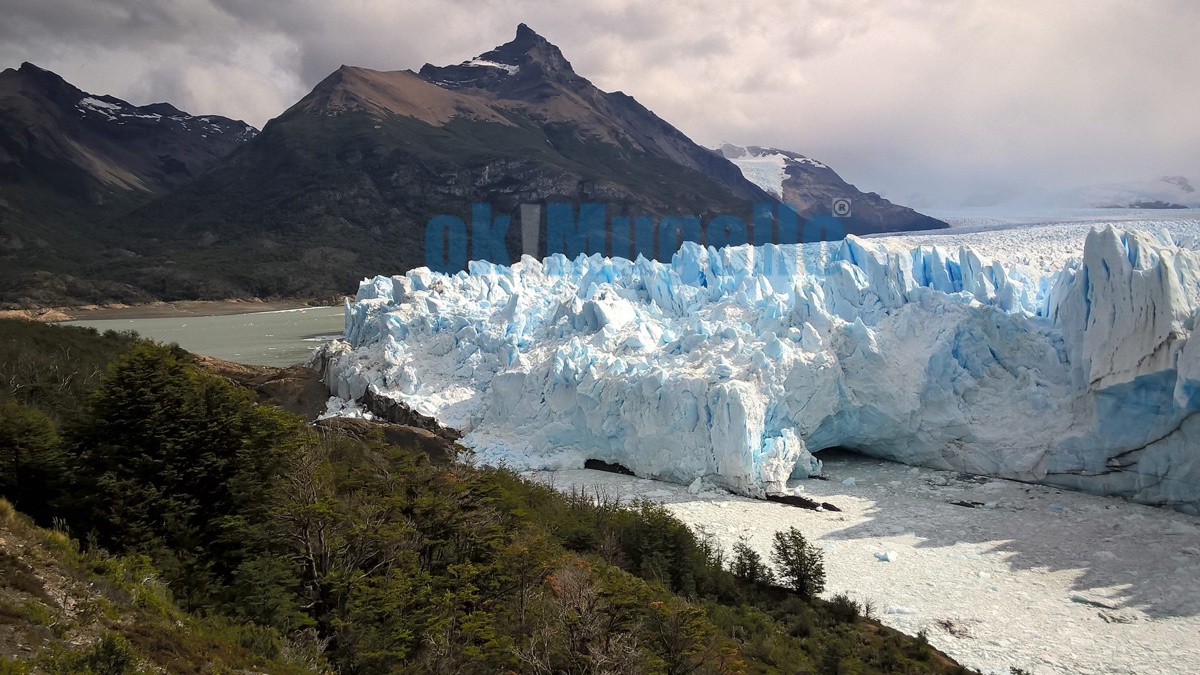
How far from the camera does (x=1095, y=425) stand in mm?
13844

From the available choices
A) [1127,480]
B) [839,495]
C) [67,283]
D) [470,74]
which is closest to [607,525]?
[839,495]

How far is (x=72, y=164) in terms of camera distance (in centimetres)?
8844

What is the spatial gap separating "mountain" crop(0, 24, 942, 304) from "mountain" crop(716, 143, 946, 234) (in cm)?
67

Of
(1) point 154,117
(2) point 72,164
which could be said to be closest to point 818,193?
(2) point 72,164

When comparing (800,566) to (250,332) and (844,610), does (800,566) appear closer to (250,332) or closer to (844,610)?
(844,610)

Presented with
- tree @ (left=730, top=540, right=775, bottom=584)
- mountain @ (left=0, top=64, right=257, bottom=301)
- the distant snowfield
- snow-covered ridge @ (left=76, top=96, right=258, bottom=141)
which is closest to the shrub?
the distant snowfield

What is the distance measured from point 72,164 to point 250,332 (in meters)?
68.7

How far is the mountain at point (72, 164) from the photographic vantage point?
188 feet

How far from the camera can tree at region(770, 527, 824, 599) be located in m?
10.6

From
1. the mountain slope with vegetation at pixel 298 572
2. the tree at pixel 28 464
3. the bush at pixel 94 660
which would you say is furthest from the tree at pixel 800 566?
the tree at pixel 28 464

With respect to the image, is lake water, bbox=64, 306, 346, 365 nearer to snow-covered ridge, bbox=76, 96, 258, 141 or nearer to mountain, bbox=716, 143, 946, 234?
mountain, bbox=716, 143, 946, 234

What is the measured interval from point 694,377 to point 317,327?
30.8 m

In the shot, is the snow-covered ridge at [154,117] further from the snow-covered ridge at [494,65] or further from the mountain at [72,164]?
the snow-covered ridge at [494,65]

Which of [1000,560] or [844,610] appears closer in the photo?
[844,610]
